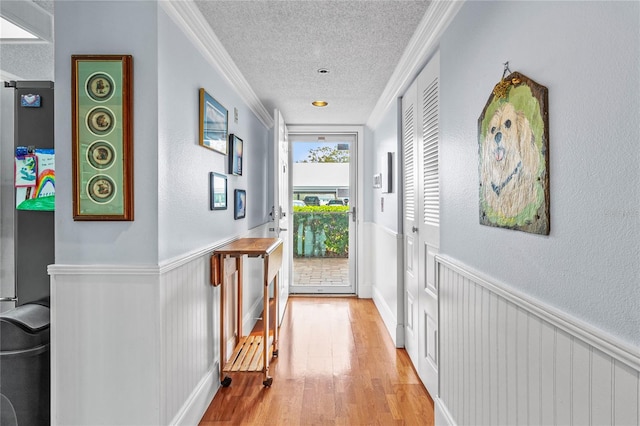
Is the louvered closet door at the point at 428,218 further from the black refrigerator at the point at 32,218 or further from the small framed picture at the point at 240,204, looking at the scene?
the black refrigerator at the point at 32,218

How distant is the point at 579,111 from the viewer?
98 centimetres

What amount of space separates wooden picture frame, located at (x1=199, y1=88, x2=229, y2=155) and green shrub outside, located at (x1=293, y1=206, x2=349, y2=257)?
2524mm

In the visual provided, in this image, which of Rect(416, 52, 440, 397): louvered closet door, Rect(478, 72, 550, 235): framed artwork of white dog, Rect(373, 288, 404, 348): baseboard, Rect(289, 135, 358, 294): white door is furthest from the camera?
Rect(289, 135, 358, 294): white door

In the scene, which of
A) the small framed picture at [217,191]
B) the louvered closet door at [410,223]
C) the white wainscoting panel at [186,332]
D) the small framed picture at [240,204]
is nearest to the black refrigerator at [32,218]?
the white wainscoting panel at [186,332]

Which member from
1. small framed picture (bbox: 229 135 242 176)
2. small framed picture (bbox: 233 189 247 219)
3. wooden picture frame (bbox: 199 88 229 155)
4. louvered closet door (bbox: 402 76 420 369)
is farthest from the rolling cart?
louvered closet door (bbox: 402 76 420 369)

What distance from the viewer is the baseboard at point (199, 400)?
Result: 6.51 feet

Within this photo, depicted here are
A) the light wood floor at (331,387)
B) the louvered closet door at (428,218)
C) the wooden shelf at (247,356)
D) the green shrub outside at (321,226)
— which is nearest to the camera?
the light wood floor at (331,387)

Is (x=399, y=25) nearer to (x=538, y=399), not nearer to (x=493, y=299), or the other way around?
(x=493, y=299)

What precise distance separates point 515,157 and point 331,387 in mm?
1960

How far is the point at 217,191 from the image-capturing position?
2586mm

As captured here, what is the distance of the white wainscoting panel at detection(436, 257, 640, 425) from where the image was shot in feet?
2.87

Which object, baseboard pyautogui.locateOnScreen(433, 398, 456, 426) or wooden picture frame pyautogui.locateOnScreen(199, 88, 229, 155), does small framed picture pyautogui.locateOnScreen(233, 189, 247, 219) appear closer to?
wooden picture frame pyautogui.locateOnScreen(199, 88, 229, 155)

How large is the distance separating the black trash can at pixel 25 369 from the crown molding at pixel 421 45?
7.78ft

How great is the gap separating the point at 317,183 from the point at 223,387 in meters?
3.05
